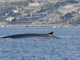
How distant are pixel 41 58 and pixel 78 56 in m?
3.64

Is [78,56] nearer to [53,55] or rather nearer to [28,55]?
[53,55]

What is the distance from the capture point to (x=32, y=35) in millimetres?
55688

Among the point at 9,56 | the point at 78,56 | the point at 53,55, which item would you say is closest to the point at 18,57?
the point at 9,56

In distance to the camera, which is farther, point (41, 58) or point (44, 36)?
point (44, 36)

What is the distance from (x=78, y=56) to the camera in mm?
32594

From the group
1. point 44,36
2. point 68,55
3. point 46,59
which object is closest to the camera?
point 46,59

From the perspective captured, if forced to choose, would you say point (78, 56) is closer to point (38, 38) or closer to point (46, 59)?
point (46, 59)

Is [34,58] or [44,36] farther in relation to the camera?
[44,36]

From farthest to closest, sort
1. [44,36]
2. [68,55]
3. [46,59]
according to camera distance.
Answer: [44,36], [68,55], [46,59]

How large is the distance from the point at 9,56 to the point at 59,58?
4826 mm

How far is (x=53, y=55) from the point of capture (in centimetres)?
3344

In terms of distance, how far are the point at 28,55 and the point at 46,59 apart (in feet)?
10.0

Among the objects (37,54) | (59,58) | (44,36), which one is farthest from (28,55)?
(44,36)

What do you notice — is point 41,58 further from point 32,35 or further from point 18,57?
point 32,35
